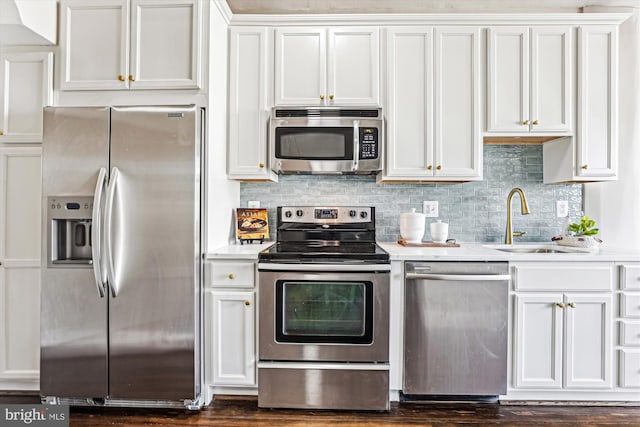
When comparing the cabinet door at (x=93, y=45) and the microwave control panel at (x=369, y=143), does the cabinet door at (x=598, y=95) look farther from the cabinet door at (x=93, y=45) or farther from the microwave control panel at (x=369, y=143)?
the cabinet door at (x=93, y=45)

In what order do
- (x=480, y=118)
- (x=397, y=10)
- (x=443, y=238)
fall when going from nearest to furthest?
(x=480, y=118)
(x=443, y=238)
(x=397, y=10)

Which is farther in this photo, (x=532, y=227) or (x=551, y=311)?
(x=532, y=227)

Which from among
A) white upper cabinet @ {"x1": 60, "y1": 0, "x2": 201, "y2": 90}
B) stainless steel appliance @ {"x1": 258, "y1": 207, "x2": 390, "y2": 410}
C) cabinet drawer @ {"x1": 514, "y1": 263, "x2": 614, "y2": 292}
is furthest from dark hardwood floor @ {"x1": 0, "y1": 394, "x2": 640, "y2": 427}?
white upper cabinet @ {"x1": 60, "y1": 0, "x2": 201, "y2": 90}

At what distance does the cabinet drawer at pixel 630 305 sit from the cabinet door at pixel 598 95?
79 cm

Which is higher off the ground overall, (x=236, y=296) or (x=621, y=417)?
(x=236, y=296)

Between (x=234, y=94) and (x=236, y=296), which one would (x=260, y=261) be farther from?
(x=234, y=94)

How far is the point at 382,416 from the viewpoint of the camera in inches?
85.3

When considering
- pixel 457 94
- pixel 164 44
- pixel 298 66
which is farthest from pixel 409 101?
pixel 164 44

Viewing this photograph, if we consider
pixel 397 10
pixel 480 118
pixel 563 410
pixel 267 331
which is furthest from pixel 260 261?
pixel 397 10

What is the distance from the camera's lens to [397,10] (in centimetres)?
293

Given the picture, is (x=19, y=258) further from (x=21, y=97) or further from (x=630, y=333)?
(x=630, y=333)

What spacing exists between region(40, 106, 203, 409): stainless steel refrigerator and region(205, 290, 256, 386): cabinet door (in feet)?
0.38

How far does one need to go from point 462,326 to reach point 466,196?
1.09 meters

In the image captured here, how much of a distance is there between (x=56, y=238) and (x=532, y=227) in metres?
3.19
